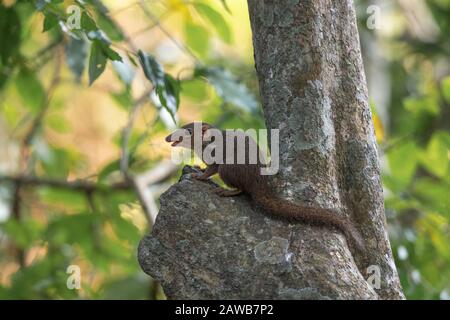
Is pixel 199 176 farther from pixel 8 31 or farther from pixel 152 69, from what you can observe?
pixel 8 31

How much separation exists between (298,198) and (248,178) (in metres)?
0.32

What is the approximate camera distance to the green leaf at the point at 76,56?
371cm

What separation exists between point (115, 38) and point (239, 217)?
152 cm

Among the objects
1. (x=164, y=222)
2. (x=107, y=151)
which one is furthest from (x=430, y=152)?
(x=107, y=151)

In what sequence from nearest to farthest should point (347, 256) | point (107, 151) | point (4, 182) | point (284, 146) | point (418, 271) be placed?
point (347, 256) < point (284, 146) < point (418, 271) < point (4, 182) < point (107, 151)

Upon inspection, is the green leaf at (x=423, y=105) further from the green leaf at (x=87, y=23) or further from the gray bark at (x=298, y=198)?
the green leaf at (x=87, y=23)

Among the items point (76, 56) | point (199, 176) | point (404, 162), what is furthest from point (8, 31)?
point (404, 162)

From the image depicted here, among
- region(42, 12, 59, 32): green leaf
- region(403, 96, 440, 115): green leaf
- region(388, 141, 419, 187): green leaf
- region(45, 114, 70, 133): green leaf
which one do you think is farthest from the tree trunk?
region(45, 114, 70, 133): green leaf

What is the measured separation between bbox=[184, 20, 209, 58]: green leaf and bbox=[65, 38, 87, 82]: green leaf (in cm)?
81

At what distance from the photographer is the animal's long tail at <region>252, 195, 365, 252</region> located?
2.29m

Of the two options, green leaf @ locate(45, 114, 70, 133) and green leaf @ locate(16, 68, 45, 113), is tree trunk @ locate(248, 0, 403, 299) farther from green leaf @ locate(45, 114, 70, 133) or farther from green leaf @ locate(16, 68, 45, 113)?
green leaf @ locate(45, 114, 70, 133)

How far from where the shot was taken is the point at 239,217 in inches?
92.9

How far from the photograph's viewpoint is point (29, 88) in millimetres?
4219
